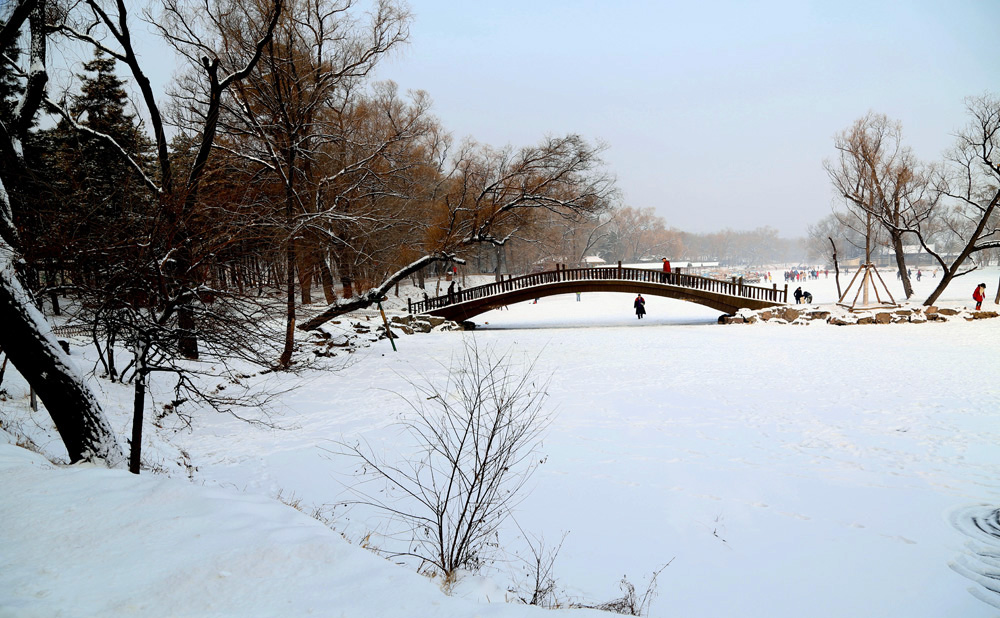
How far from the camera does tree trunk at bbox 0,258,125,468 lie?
513 cm

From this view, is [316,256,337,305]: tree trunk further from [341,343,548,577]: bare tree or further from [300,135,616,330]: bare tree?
[341,343,548,577]: bare tree

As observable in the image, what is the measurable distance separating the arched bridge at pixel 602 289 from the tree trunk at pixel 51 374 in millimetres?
20864

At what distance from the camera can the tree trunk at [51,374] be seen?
5129 millimetres

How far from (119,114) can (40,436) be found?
65.9 feet

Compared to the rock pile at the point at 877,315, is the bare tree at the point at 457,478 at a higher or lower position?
lower

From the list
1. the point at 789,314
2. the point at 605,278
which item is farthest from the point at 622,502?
the point at 605,278

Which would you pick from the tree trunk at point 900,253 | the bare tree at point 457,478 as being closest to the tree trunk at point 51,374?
the bare tree at point 457,478

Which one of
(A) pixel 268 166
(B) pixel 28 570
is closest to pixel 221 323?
(B) pixel 28 570

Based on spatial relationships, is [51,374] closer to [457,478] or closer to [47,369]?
[47,369]

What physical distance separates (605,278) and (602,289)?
66 centimetres

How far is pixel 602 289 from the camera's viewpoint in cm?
2762

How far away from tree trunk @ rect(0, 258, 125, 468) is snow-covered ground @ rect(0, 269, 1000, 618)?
18.2 inches

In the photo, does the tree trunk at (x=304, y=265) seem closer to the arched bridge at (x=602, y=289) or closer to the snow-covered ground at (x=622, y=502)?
the snow-covered ground at (x=622, y=502)

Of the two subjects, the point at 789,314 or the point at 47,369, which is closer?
the point at 47,369
